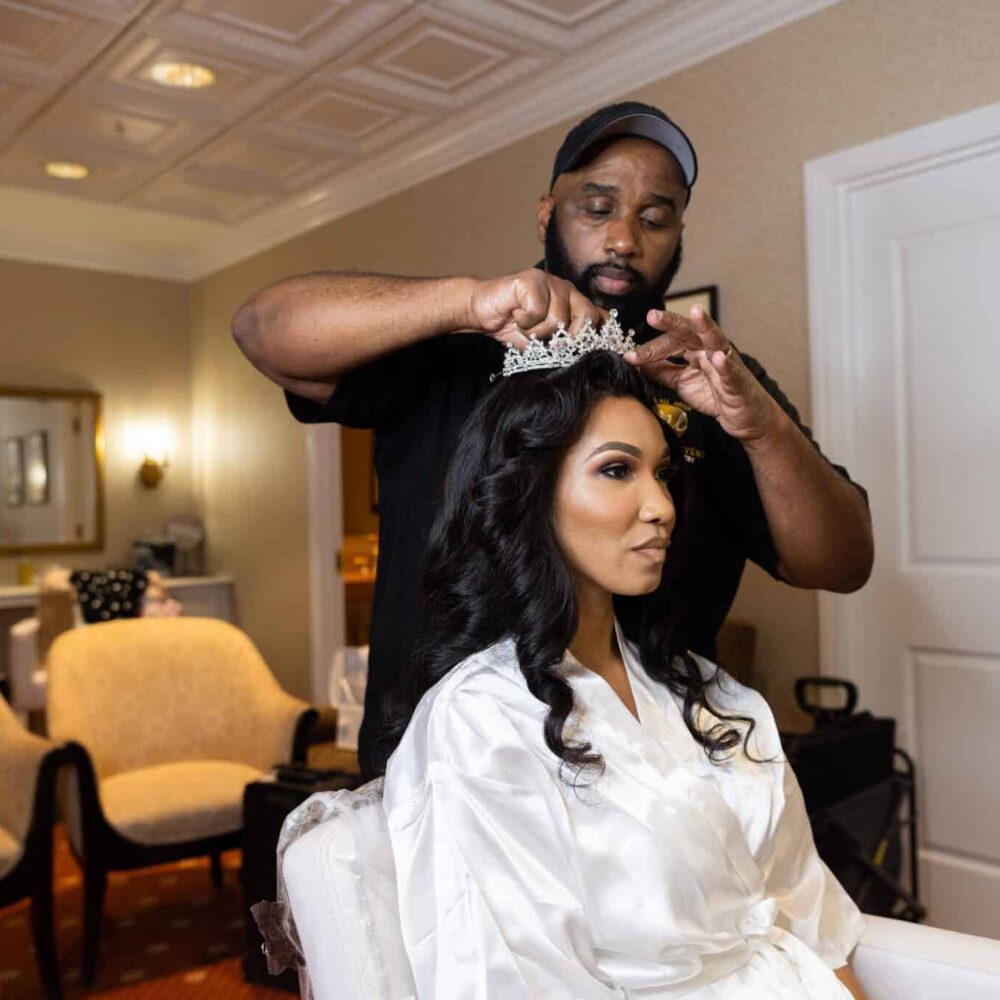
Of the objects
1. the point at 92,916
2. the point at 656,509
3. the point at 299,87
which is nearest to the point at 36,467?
the point at 299,87

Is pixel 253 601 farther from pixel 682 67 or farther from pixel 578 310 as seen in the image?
pixel 578 310

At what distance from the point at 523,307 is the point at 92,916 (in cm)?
251

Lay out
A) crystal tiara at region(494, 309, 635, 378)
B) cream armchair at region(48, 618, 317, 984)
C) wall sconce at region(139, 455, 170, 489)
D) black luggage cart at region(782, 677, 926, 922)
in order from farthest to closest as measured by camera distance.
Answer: wall sconce at region(139, 455, 170, 489), cream armchair at region(48, 618, 317, 984), black luggage cart at region(782, 677, 926, 922), crystal tiara at region(494, 309, 635, 378)

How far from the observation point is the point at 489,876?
43.8 inches

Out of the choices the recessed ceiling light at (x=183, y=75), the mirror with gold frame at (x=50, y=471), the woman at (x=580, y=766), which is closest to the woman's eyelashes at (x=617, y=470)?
the woman at (x=580, y=766)

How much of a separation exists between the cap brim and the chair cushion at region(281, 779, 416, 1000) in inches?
37.5

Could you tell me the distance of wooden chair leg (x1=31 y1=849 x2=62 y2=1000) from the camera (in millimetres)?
2760

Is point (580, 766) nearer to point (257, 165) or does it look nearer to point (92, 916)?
point (92, 916)

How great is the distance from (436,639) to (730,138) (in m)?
2.49

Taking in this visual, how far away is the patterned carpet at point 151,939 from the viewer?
115 inches

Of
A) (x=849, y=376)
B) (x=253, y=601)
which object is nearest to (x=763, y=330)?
(x=849, y=376)

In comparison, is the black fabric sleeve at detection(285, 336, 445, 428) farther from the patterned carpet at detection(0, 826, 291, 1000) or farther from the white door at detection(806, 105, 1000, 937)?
the patterned carpet at detection(0, 826, 291, 1000)

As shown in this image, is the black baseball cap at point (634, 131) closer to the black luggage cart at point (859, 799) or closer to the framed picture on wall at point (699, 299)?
the black luggage cart at point (859, 799)

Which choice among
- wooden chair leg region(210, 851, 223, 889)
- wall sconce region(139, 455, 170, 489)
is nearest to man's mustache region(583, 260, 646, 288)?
wooden chair leg region(210, 851, 223, 889)
